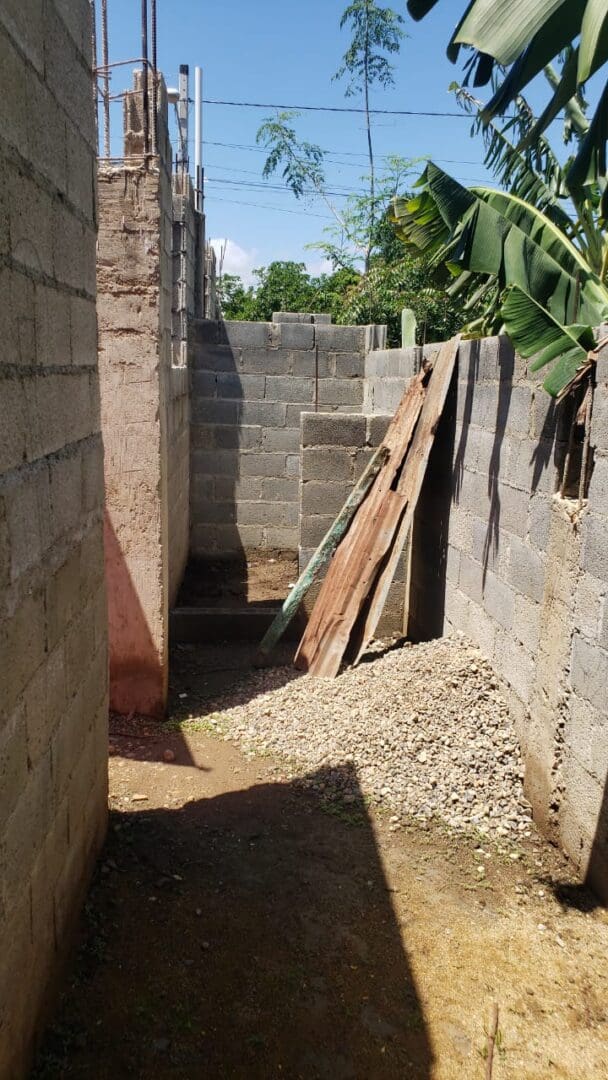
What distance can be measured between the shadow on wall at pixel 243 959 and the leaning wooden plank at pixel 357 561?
204 cm

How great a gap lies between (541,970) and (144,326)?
13.8 ft

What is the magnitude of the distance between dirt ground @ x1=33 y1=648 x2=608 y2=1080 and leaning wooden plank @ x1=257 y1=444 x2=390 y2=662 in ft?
7.06

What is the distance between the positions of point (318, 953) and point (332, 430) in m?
4.39

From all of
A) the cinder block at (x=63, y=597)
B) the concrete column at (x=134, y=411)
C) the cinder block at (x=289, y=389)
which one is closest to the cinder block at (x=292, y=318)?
the cinder block at (x=289, y=389)

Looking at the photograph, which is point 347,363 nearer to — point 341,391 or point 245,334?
point 341,391

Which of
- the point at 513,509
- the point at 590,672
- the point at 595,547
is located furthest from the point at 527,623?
the point at 595,547

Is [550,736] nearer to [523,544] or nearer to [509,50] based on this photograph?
[523,544]

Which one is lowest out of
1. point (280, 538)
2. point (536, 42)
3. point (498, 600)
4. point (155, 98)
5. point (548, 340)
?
point (280, 538)

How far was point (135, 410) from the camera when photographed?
17.0ft

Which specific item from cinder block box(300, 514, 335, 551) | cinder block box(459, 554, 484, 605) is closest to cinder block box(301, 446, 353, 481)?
cinder block box(300, 514, 335, 551)

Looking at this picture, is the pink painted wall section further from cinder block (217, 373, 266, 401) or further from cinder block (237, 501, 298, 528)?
cinder block (237, 501, 298, 528)

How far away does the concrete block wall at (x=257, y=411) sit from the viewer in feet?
28.9

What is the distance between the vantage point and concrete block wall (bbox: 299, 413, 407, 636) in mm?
6660

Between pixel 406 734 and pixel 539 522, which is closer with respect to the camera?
pixel 539 522
